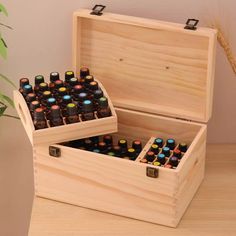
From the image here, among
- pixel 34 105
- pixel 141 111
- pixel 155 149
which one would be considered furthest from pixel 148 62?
pixel 34 105

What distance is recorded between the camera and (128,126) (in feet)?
5.48

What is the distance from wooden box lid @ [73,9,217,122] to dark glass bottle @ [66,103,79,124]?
0.25 metres

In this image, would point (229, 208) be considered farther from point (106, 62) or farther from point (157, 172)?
point (106, 62)

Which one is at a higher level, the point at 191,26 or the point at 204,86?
the point at 191,26

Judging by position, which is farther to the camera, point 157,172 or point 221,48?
point 221,48

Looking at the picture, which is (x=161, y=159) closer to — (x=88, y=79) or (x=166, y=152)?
(x=166, y=152)

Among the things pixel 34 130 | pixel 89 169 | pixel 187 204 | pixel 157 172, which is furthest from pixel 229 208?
pixel 34 130

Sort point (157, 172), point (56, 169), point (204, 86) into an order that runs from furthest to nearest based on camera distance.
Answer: point (204, 86)
point (56, 169)
point (157, 172)

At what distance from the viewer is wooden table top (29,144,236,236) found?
143 cm

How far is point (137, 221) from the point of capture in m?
1.47

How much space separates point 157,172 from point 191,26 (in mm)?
371

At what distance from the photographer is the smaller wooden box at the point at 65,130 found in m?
1.45

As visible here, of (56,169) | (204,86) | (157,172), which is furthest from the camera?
(204,86)

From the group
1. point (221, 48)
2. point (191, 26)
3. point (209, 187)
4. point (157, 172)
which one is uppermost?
point (191, 26)
